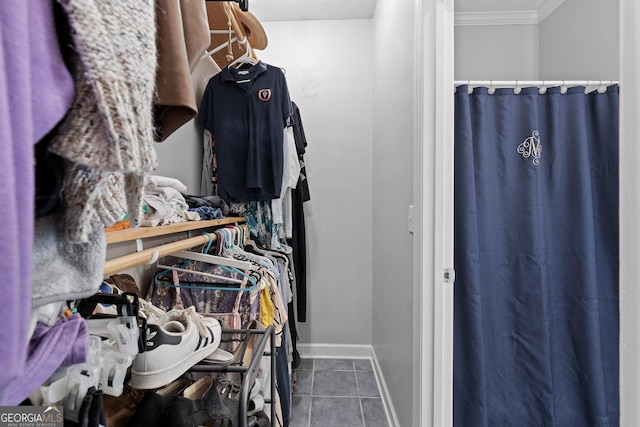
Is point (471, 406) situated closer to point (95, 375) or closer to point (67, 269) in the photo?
point (95, 375)

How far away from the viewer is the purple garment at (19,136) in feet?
0.78

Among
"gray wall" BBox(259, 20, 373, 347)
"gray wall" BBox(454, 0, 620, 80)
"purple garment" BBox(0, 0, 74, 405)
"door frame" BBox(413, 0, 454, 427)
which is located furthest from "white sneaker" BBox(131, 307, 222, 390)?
"gray wall" BBox(454, 0, 620, 80)

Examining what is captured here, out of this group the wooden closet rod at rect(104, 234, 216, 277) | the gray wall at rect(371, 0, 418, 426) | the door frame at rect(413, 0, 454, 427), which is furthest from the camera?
the gray wall at rect(371, 0, 418, 426)

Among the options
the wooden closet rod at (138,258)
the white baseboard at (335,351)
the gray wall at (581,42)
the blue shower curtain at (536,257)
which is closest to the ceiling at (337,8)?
the gray wall at (581,42)

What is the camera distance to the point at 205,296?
1.21m

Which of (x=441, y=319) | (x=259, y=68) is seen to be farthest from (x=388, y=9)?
(x=441, y=319)

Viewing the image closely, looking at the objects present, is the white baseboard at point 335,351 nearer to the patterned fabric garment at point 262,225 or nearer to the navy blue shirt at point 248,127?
the patterned fabric garment at point 262,225

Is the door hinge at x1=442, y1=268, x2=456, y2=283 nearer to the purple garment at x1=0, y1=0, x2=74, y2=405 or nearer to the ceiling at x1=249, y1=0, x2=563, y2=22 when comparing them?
the purple garment at x1=0, y1=0, x2=74, y2=405

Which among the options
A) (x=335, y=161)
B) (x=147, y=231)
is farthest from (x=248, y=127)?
(x=147, y=231)

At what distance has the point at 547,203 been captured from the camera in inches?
57.8

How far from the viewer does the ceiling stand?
2027 mm

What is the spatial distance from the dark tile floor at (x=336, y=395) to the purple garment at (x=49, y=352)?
1538mm

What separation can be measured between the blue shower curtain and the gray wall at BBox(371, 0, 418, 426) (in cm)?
24

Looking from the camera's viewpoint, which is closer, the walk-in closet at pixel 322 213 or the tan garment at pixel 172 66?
the walk-in closet at pixel 322 213
